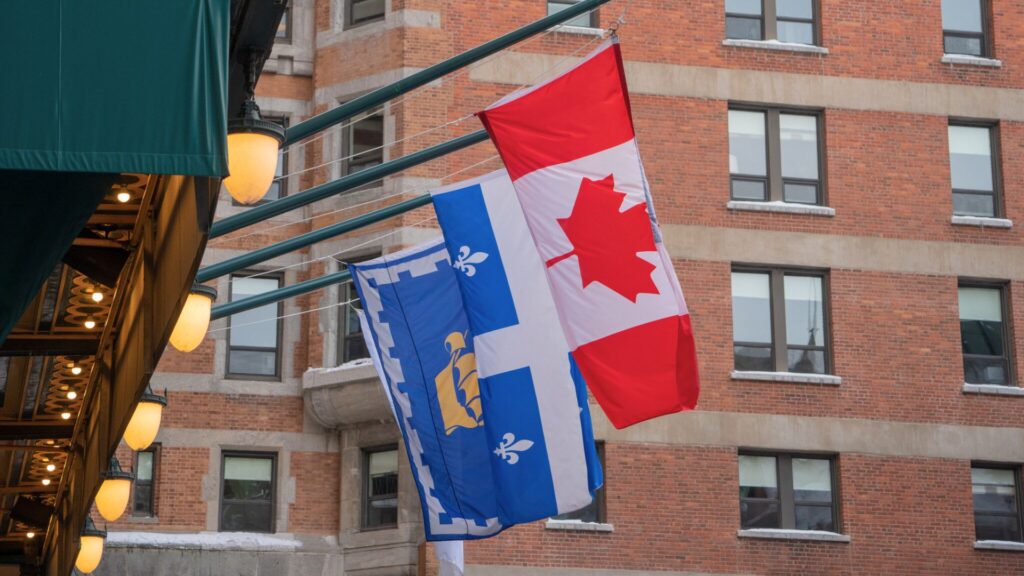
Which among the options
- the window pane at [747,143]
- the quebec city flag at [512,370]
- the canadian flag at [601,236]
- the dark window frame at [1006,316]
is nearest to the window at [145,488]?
the window pane at [747,143]

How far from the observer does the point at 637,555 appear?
31.2m

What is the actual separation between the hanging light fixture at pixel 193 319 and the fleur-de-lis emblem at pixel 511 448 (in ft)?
9.76

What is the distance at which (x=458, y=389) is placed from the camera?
17.0 m

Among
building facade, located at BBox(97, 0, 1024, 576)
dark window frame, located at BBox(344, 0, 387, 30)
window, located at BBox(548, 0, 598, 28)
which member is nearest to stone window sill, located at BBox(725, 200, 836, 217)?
building facade, located at BBox(97, 0, 1024, 576)

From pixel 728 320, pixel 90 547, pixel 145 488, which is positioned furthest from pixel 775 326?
pixel 90 547

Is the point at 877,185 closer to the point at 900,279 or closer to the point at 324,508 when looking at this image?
the point at 900,279

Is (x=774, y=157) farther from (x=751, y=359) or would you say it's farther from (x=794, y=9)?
(x=751, y=359)

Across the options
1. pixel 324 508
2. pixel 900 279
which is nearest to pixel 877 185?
pixel 900 279

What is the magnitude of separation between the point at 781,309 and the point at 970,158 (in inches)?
212

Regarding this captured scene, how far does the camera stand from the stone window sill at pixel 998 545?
32.7 metres

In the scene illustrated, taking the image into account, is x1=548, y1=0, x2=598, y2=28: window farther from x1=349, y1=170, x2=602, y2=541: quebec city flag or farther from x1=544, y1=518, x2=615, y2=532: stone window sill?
x1=349, y1=170, x2=602, y2=541: quebec city flag

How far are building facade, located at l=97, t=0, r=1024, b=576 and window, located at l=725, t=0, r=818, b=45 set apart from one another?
6cm

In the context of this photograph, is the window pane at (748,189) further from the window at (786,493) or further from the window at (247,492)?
the window at (247,492)

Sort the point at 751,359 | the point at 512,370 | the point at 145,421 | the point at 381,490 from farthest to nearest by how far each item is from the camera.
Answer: the point at 381,490, the point at 751,359, the point at 145,421, the point at 512,370
